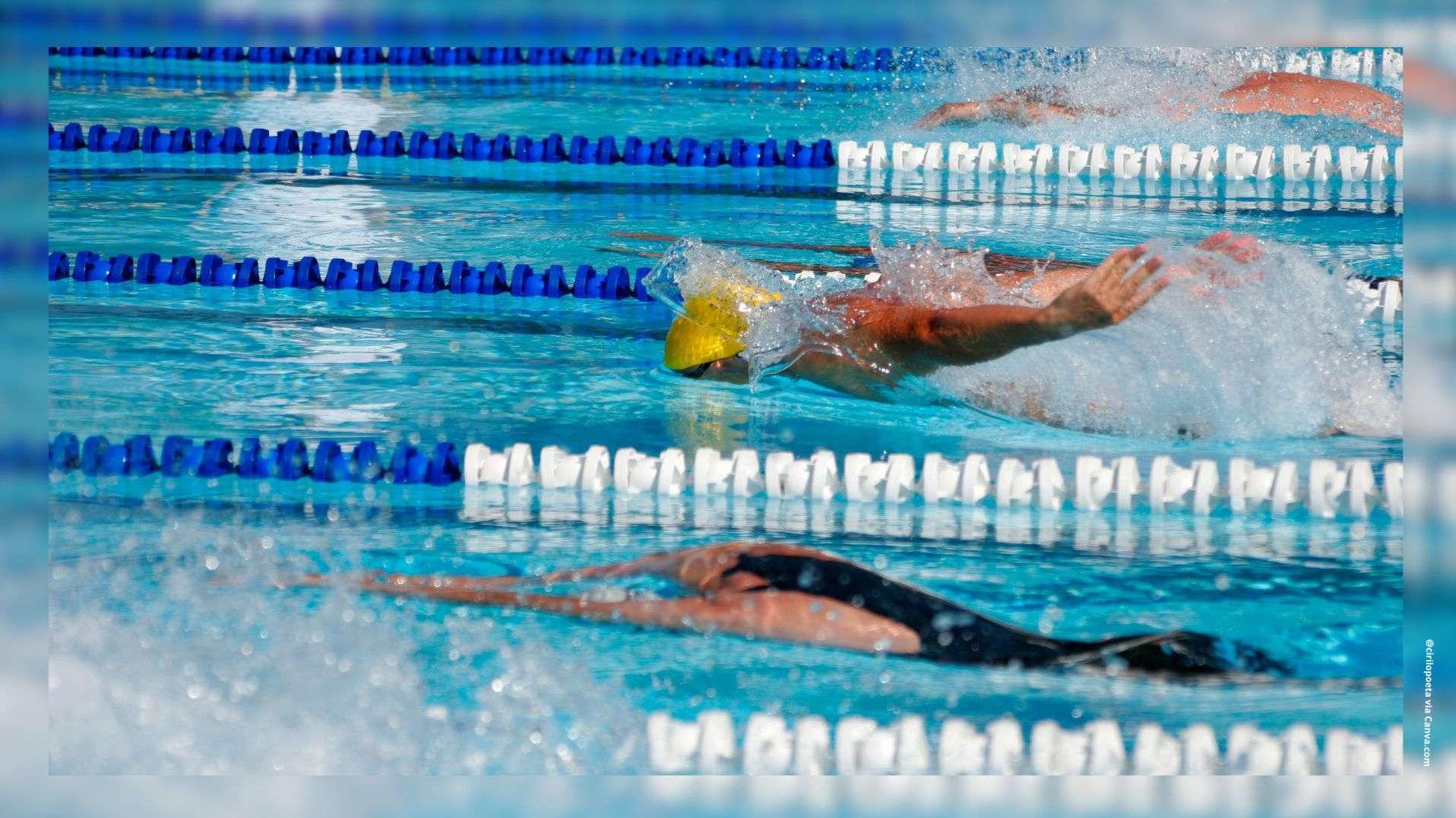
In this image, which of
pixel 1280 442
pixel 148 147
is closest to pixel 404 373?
pixel 1280 442

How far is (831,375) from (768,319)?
0.22 metres

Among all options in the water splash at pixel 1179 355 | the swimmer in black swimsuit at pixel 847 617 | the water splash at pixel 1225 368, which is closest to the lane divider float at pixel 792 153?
the water splash at pixel 1179 355

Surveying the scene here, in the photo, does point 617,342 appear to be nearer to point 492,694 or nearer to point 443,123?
point 492,694

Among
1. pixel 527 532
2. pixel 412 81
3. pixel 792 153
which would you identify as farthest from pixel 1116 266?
pixel 412 81

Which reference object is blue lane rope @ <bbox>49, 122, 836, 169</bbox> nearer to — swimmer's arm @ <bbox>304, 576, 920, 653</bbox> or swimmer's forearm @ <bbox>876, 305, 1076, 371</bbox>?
swimmer's forearm @ <bbox>876, 305, 1076, 371</bbox>

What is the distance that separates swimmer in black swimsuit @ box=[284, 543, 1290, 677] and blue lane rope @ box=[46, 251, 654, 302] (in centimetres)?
209

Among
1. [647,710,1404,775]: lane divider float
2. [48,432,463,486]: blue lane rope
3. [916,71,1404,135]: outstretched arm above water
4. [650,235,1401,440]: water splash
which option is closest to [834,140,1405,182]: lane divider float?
[916,71,1404,135]: outstretched arm above water

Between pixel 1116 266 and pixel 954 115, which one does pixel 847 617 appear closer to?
pixel 1116 266

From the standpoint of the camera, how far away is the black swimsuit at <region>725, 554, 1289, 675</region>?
2672 millimetres

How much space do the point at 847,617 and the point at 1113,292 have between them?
2.32 feet

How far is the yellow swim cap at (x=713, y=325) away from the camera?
3.91 meters

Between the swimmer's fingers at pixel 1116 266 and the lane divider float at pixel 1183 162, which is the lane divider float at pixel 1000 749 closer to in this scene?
the swimmer's fingers at pixel 1116 266

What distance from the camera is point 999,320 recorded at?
3244 mm

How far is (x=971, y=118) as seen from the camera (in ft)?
22.3
